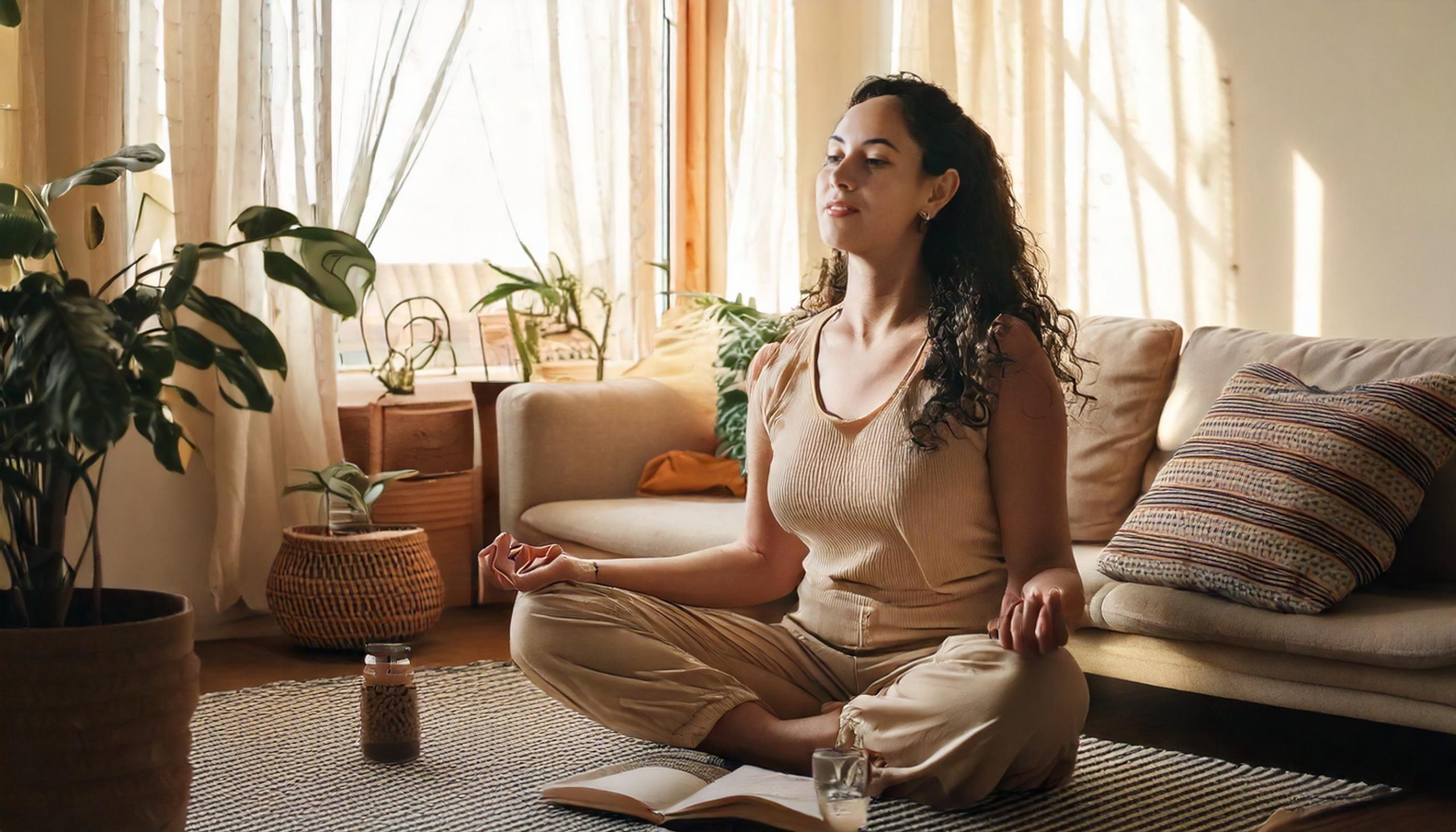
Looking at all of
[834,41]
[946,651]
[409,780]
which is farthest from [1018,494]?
[834,41]

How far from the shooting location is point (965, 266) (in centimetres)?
203

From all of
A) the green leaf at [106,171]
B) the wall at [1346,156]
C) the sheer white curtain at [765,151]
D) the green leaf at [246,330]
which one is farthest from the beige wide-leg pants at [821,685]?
the sheer white curtain at [765,151]

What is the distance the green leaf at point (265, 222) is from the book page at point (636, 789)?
87cm

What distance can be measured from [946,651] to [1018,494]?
0.24 meters

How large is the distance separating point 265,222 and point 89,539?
429 millimetres

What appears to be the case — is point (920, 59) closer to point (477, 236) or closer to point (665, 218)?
point (665, 218)

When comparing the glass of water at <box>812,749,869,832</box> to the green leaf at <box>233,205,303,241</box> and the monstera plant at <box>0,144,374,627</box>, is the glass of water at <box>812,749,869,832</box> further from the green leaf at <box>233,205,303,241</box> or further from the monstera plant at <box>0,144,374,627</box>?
the green leaf at <box>233,205,303,241</box>

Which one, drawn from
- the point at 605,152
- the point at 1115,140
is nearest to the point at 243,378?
the point at 1115,140

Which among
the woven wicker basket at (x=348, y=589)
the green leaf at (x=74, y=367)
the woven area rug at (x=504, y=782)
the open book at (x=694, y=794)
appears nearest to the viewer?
the green leaf at (x=74, y=367)

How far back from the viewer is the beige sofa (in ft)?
6.52

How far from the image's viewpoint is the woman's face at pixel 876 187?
1.99 meters

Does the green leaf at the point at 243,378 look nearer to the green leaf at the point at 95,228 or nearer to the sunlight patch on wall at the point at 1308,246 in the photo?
the green leaf at the point at 95,228

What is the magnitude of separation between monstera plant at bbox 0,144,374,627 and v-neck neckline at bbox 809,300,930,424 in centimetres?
74

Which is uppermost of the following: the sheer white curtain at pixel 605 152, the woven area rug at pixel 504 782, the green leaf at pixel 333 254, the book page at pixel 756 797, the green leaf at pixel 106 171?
the sheer white curtain at pixel 605 152
